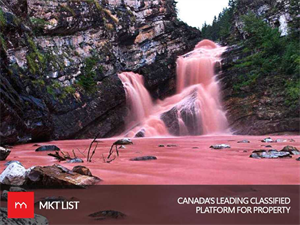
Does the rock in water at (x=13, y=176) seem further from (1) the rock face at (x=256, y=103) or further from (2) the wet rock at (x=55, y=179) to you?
(1) the rock face at (x=256, y=103)

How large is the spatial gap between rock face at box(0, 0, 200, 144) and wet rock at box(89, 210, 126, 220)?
7.66 meters

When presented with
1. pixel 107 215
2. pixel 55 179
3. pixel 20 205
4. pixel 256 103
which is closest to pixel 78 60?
pixel 256 103

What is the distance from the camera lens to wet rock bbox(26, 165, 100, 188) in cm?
169

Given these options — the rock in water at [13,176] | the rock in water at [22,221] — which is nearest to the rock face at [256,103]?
the rock in water at [13,176]

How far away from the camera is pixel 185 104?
17.9 meters

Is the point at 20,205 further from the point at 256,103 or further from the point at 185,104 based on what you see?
the point at 256,103

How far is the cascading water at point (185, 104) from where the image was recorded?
1664 cm

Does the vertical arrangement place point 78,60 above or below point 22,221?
above

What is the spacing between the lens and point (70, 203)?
133 centimetres

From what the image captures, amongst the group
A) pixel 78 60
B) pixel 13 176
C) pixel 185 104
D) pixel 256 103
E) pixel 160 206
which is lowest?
pixel 256 103

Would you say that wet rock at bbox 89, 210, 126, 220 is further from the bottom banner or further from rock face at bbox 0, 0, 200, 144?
rock face at bbox 0, 0, 200, 144

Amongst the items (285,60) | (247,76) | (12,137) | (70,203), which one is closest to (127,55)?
(247,76)

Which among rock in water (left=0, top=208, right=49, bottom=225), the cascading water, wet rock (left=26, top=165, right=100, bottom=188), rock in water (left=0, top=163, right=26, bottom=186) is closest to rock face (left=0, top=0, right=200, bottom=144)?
the cascading water

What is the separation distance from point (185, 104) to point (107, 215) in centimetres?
1700
